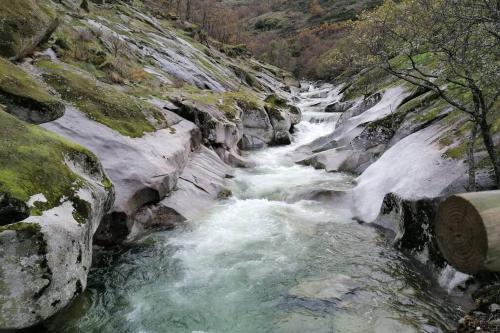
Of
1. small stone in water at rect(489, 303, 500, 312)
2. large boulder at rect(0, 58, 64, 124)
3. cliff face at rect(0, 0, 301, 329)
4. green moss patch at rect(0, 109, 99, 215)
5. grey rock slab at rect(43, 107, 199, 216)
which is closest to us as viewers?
cliff face at rect(0, 0, 301, 329)

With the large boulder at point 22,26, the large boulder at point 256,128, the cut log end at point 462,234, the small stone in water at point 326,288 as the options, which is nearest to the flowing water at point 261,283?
the small stone in water at point 326,288

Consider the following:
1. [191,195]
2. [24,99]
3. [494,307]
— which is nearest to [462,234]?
[494,307]

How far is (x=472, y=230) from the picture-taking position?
5555 millimetres

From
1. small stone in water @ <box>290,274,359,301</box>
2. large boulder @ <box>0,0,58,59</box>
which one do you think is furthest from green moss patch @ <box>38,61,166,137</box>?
small stone in water @ <box>290,274,359,301</box>

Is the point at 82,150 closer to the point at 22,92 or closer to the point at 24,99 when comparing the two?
the point at 24,99

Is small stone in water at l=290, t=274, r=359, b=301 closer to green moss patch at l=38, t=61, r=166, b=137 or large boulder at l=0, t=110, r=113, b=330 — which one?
large boulder at l=0, t=110, r=113, b=330

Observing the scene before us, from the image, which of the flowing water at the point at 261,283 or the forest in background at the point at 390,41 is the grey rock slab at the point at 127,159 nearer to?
the flowing water at the point at 261,283

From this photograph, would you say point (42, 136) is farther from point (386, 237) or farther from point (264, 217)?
point (386, 237)

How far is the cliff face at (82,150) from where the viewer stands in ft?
23.2

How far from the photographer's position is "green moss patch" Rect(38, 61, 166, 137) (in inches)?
571

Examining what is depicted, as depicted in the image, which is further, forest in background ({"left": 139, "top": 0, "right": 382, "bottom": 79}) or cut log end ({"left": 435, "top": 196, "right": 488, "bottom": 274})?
forest in background ({"left": 139, "top": 0, "right": 382, "bottom": 79})

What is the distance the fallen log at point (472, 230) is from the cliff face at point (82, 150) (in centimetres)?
701

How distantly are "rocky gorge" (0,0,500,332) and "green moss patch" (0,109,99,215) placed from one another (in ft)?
0.13

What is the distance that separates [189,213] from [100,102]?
5.84m
